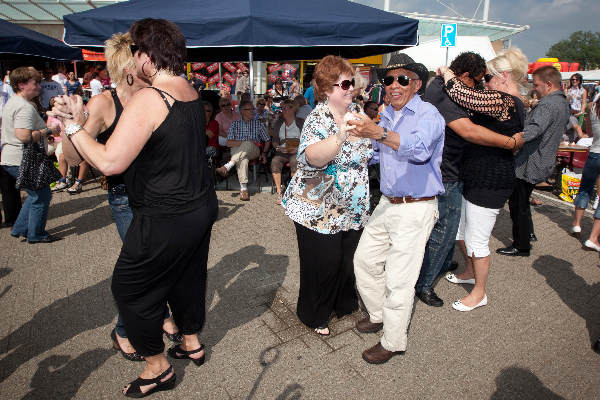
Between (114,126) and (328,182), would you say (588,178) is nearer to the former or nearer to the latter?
(328,182)

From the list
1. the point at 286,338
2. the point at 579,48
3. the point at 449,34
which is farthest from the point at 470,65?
the point at 579,48

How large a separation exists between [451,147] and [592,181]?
313 centimetres

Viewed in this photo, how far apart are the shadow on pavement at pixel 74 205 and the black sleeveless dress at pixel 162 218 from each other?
4354mm

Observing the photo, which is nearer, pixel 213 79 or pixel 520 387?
pixel 520 387

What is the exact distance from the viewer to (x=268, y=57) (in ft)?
30.4

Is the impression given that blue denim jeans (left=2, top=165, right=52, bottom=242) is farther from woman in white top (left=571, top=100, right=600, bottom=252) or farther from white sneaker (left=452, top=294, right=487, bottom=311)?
woman in white top (left=571, top=100, right=600, bottom=252)

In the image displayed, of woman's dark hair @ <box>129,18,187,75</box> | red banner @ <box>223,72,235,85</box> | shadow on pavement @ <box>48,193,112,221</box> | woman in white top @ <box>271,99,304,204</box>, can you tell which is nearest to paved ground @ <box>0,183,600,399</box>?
shadow on pavement @ <box>48,193,112,221</box>

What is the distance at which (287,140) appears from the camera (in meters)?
6.85

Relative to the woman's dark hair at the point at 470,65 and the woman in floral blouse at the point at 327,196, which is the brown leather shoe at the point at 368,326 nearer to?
the woman in floral blouse at the point at 327,196

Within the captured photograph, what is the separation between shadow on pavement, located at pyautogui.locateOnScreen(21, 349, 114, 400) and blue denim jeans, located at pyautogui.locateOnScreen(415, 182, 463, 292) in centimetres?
265

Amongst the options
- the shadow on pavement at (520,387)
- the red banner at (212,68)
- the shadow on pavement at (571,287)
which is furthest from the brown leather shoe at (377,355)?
the red banner at (212,68)

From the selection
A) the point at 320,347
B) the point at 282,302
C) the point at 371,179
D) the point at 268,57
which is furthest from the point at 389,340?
the point at 268,57

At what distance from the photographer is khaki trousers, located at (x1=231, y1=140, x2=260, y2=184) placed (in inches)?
265

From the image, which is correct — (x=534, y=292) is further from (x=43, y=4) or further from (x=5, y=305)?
(x=43, y=4)
